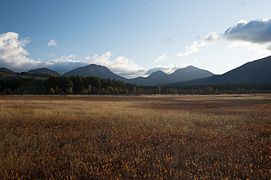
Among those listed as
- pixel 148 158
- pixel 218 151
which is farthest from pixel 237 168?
pixel 148 158

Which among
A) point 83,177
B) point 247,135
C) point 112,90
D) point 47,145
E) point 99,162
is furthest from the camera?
point 112,90

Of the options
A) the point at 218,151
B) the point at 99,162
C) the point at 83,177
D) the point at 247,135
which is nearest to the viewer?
the point at 83,177

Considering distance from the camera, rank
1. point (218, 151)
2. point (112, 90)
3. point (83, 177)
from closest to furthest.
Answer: point (83, 177) < point (218, 151) < point (112, 90)

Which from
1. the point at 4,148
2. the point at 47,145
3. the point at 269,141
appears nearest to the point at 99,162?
the point at 47,145

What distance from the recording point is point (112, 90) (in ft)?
503

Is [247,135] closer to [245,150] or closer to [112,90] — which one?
[245,150]

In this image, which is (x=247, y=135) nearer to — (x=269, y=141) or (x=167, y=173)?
(x=269, y=141)

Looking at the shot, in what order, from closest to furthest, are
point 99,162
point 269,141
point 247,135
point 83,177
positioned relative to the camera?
point 83,177, point 99,162, point 269,141, point 247,135

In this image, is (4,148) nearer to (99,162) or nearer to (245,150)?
(99,162)

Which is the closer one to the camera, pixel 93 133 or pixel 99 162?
pixel 99 162

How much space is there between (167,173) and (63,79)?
156001mm

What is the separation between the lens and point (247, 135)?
11000 mm

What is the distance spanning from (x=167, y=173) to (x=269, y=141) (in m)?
5.35

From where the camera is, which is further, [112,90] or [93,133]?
[112,90]
